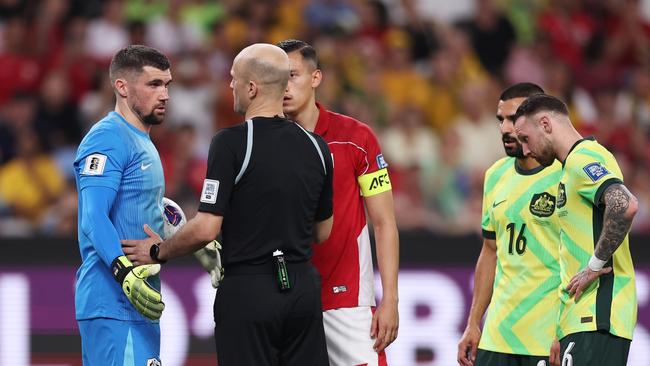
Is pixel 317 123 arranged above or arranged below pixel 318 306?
above

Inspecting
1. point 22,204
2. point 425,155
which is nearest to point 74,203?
point 22,204

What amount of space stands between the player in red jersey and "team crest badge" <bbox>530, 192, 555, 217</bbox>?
2.98 feet

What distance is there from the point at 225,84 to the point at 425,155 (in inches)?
92.0

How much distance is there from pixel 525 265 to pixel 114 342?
261cm

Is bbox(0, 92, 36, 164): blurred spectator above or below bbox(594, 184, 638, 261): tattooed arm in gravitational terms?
above

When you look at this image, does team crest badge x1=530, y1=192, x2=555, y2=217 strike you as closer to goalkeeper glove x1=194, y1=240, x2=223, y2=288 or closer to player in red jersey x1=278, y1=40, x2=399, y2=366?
player in red jersey x1=278, y1=40, x2=399, y2=366

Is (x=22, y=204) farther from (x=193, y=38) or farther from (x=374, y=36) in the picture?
(x=374, y=36)

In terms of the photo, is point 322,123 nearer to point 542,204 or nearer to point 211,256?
point 211,256

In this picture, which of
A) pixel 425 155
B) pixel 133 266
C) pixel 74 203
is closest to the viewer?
pixel 133 266

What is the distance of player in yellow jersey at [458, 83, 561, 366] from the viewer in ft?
24.5

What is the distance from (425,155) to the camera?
13.0 meters

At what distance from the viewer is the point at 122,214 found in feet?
21.2

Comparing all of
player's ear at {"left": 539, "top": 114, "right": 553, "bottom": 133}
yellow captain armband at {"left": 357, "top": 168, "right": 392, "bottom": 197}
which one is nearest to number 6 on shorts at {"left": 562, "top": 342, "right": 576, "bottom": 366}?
player's ear at {"left": 539, "top": 114, "right": 553, "bottom": 133}

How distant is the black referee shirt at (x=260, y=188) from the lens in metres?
6.12
